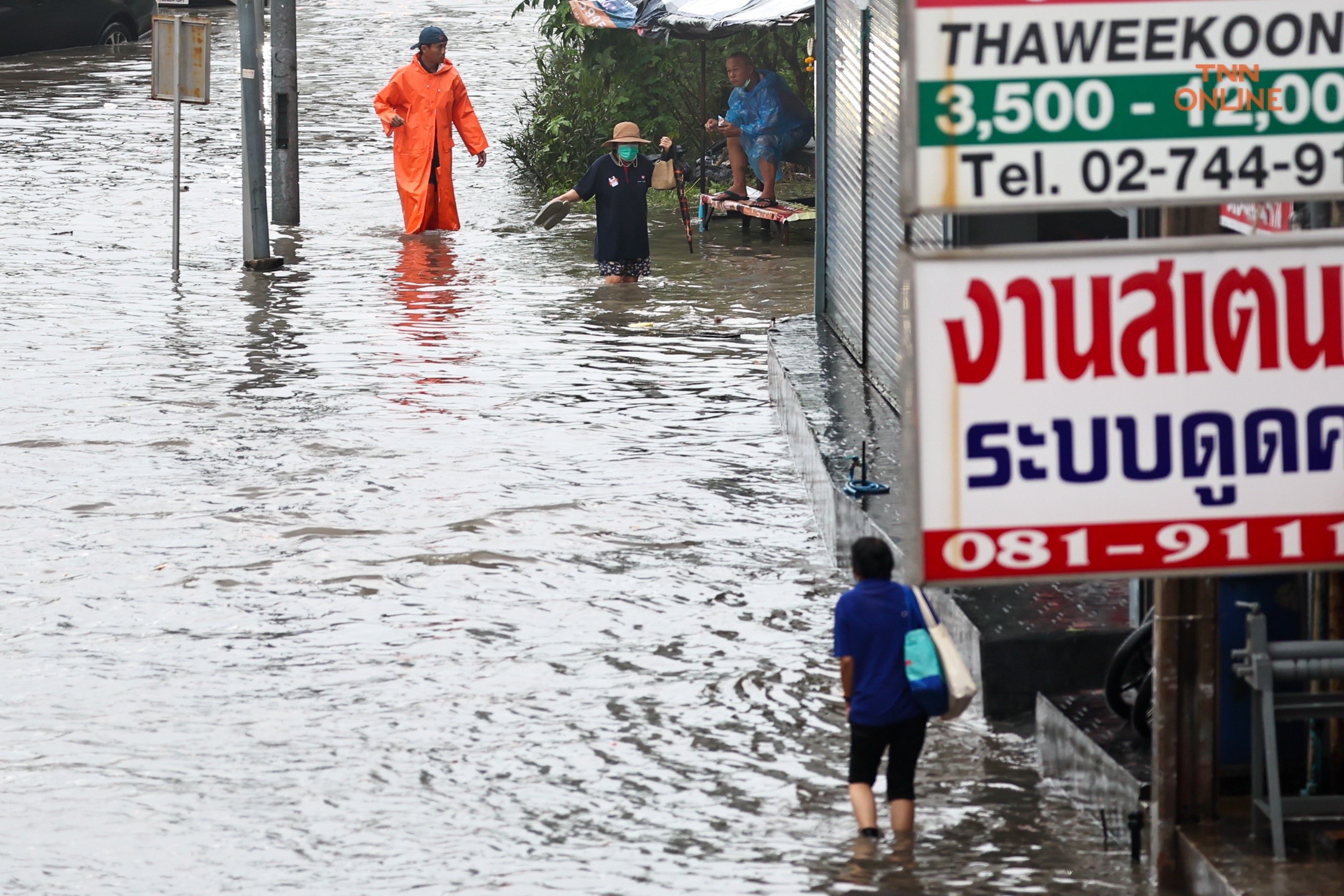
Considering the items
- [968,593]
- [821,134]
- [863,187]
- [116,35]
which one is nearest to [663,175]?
[821,134]

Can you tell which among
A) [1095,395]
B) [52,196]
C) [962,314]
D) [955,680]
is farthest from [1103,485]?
[52,196]

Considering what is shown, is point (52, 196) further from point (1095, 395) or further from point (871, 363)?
point (1095, 395)

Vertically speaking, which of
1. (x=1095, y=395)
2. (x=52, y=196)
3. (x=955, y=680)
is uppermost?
(x=52, y=196)

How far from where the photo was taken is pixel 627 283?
16.8m

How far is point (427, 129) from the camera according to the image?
19922 mm

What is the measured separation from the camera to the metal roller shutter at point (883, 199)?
10617 mm

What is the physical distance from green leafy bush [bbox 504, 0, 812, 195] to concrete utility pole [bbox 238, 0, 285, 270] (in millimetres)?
5120

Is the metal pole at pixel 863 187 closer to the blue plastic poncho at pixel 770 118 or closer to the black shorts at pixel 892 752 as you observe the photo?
the black shorts at pixel 892 752

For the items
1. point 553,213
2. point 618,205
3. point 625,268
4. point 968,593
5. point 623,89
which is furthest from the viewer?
point 623,89

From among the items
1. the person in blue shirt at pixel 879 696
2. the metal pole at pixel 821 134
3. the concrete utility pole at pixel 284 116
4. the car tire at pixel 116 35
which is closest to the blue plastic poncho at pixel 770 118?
the concrete utility pole at pixel 284 116

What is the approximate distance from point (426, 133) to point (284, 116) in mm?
1390

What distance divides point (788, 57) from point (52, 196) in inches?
321

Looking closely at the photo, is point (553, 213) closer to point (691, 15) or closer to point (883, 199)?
point (691, 15)

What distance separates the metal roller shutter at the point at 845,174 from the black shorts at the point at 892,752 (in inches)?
235
